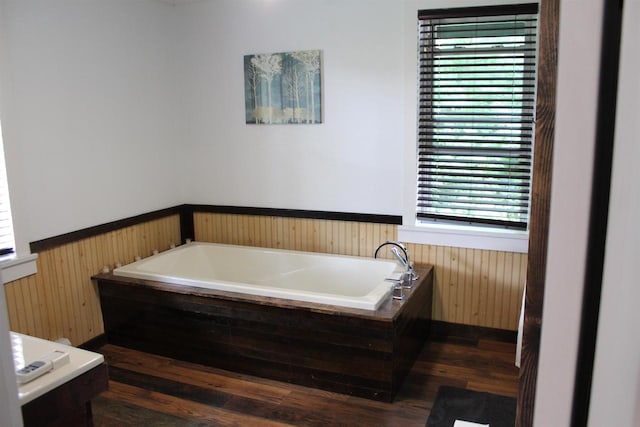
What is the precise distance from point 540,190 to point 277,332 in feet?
9.48

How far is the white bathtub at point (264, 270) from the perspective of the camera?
3.54m

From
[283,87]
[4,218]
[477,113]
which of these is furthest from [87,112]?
[477,113]

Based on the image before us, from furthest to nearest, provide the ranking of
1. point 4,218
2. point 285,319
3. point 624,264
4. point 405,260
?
point 405,260 → point 285,319 → point 4,218 → point 624,264

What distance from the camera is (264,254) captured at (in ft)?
13.5

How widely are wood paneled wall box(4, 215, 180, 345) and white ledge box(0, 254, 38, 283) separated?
0.12 feet

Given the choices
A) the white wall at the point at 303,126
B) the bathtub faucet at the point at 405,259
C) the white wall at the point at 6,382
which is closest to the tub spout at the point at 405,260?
the bathtub faucet at the point at 405,259

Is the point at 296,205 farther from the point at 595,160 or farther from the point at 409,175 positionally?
the point at 595,160

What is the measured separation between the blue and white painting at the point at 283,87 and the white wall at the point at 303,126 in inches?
2.4

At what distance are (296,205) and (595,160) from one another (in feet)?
12.5

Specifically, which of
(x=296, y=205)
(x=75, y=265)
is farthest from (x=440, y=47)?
(x=75, y=265)

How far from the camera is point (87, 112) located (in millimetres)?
3514

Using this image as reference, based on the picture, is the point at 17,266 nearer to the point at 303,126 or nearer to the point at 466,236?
the point at 303,126

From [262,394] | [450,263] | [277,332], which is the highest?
[450,263]

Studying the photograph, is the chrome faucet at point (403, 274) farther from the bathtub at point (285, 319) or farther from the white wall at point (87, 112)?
the white wall at point (87, 112)
